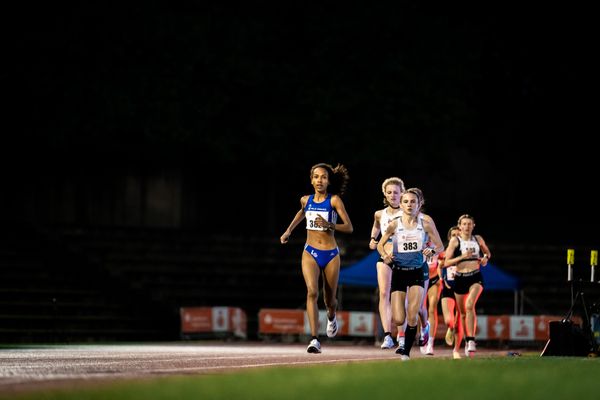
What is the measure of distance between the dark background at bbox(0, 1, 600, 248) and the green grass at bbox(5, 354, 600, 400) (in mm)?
26493

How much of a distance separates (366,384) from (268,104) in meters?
30.6

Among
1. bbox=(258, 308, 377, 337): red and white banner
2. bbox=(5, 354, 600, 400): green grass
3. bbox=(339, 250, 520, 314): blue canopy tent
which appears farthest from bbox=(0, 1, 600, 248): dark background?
bbox=(5, 354, 600, 400): green grass

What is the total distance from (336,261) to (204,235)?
23043 mm

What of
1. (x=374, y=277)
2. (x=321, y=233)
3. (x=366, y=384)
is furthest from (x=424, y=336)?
(x=374, y=277)

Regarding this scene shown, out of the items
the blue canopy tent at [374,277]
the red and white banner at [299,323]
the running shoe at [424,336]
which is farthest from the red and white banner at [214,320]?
the running shoe at [424,336]

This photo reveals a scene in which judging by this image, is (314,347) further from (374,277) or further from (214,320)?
(214,320)

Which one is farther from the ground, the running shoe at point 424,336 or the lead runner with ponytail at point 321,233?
the lead runner with ponytail at point 321,233

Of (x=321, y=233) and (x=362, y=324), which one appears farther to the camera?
(x=362, y=324)

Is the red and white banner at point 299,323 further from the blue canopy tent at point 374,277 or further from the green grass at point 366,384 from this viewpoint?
the green grass at point 366,384

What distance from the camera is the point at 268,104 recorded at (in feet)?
141

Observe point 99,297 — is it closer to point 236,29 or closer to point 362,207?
point 236,29

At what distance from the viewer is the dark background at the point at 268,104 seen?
41.0m

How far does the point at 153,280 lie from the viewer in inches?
1517

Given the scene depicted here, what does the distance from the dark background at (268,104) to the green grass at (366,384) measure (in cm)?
2649
